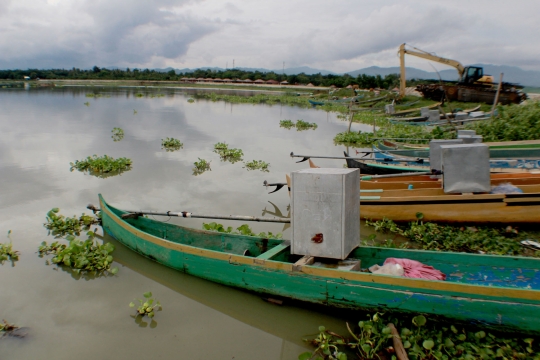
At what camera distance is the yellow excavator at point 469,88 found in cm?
2235

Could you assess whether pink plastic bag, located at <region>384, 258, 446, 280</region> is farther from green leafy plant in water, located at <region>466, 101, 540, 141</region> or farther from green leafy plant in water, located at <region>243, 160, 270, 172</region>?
green leafy plant in water, located at <region>466, 101, 540, 141</region>

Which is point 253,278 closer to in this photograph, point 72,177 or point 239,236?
point 239,236

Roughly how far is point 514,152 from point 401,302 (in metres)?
7.99

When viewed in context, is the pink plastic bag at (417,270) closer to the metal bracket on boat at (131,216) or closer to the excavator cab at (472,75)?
the metal bracket on boat at (131,216)

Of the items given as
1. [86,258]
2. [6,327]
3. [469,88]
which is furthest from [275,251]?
[469,88]

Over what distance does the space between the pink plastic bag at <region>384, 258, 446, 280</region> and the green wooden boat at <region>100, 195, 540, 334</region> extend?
Result: 16 cm

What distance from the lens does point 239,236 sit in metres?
5.52

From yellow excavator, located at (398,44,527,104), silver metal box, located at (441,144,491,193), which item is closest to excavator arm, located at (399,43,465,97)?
yellow excavator, located at (398,44,527,104)

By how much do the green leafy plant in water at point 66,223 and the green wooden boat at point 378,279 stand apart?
2112 millimetres

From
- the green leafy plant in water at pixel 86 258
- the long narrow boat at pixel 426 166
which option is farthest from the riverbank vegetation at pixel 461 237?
the green leafy plant in water at pixel 86 258

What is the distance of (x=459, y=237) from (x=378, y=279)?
2934mm

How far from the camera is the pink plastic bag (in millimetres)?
4242

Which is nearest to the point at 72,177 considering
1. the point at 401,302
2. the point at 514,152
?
the point at 401,302

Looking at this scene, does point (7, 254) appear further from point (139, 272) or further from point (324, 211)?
point (324, 211)
